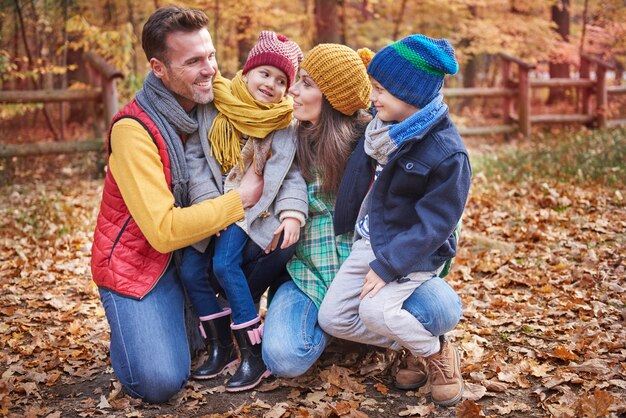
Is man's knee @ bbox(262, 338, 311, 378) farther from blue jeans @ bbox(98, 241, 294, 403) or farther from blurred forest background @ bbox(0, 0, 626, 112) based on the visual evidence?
blurred forest background @ bbox(0, 0, 626, 112)

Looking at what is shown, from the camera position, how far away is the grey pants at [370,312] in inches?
110

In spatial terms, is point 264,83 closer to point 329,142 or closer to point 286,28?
point 329,142

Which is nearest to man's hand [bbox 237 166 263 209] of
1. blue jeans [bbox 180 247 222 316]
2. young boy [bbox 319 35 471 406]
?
blue jeans [bbox 180 247 222 316]

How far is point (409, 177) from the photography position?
9.09 ft

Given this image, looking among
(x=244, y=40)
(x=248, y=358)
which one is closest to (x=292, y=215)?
(x=248, y=358)

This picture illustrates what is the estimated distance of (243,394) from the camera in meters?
3.08

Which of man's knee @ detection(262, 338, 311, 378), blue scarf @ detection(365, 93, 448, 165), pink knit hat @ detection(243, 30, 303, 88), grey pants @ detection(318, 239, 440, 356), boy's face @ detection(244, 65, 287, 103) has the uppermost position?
pink knit hat @ detection(243, 30, 303, 88)

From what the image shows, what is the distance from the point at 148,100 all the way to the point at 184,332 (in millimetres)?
1218

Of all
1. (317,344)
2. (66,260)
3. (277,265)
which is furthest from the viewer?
(66,260)

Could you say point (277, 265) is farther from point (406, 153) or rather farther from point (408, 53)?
point (408, 53)

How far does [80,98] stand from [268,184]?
20.0 feet

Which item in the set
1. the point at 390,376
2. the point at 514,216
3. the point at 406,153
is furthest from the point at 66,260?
the point at 514,216

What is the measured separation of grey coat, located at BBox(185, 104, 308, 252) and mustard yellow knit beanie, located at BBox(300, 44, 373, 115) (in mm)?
329

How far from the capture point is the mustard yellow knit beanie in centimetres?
296
